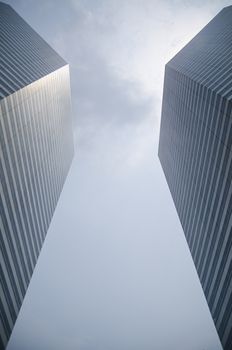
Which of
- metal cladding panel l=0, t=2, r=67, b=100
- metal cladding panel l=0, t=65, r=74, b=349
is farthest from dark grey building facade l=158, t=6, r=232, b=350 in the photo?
metal cladding panel l=0, t=2, r=67, b=100

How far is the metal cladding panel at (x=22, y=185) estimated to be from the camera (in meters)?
50.3

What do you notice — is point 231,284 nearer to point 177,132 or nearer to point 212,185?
point 212,185

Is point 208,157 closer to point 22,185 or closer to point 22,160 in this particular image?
point 22,160

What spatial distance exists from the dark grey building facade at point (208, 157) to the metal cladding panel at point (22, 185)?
34102mm

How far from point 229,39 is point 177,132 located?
1142 inches

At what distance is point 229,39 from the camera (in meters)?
73.6

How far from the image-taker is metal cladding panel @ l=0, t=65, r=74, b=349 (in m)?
50.3

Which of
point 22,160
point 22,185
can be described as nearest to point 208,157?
point 22,160

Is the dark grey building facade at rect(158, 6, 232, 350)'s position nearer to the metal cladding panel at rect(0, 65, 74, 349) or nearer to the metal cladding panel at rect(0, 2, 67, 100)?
the metal cladding panel at rect(0, 65, 74, 349)

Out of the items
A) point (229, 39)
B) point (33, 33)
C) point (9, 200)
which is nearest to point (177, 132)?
point (229, 39)

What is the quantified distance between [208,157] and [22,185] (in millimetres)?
36757

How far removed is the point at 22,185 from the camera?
199ft

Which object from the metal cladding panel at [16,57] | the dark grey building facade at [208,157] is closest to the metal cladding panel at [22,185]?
the metal cladding panel at [16,57]

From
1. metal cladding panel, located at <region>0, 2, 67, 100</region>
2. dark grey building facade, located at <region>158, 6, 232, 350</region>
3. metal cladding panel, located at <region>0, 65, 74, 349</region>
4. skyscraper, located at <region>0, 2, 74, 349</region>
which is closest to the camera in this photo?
metal cladding panel, located at <region>0, 65, 74, 349</region>
